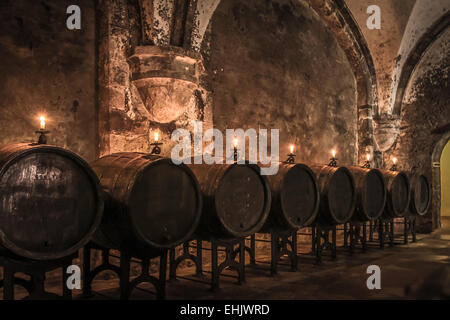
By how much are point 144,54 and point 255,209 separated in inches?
91.2

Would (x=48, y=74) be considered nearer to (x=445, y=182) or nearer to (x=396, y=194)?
(x=396, y=194)

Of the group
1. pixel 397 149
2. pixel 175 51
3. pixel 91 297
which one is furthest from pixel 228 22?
pixel 397 149

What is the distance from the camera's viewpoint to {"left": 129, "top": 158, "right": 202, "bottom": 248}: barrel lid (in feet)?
9.92

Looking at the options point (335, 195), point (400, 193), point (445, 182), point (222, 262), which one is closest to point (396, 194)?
point (400, 193)

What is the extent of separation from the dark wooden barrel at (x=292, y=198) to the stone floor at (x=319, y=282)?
0.62m

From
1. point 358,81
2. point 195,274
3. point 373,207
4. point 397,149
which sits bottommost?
point 195,274

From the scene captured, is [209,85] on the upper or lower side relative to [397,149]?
upper

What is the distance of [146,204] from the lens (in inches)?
121

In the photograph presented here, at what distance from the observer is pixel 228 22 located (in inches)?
244

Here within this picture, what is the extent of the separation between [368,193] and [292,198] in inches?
77.6

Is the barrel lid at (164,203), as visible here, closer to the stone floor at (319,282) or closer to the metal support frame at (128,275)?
the metal support frame at (128,275)

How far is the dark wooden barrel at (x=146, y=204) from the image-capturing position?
2.96 meters

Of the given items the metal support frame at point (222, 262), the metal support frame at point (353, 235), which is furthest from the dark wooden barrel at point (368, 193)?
the metal support frame at point (222, 262)
